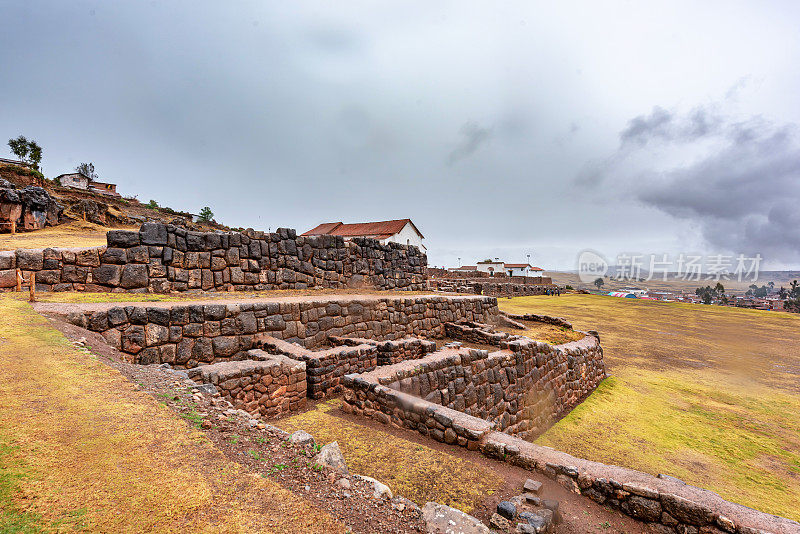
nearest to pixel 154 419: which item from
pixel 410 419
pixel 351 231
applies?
pixel 410 419

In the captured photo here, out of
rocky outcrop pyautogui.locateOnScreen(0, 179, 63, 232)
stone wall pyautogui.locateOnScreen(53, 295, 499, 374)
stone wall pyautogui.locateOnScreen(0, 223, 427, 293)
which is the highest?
rocky outcrop pyautogui.locateOnScreen(0, 179, 63, 232)

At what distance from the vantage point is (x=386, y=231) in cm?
4759

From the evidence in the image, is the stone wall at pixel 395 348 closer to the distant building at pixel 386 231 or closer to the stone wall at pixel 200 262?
the stone wall at pixel 200 262

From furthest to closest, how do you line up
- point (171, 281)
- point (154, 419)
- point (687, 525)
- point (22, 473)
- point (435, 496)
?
1. point (171, 281)
2. point (435, 496)
3. point (687, 525)
4. point (154, 419)
5. point (22, 473)

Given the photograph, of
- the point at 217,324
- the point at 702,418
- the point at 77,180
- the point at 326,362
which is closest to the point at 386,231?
the point at 217,324

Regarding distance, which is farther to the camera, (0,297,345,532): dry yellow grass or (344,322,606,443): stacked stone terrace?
(344,322,606,443): stacked stone terrace

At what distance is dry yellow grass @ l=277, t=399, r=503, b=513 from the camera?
12.1 ft

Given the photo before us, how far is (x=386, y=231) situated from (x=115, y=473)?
46166 millimetres

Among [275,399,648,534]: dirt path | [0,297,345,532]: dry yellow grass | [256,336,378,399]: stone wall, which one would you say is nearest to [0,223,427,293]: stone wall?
[256,336,378,399]: stone wall

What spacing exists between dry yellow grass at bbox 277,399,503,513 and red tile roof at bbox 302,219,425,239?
40.8 metres

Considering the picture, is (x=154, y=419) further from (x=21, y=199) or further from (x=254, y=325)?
(x=21, y=199)

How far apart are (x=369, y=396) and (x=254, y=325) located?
3784 mm

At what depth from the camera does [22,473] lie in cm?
174

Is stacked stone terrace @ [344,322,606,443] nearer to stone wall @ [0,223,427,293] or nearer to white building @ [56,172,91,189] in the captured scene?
stone wall @ [0,223,427,293]
